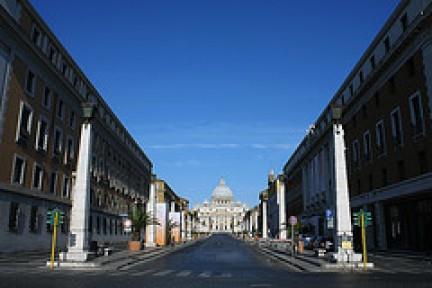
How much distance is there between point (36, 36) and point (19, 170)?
11.0 m

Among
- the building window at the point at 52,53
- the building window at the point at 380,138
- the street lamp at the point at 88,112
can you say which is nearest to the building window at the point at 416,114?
the building window at the point at 380,138

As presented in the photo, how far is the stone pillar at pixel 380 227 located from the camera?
35906mm

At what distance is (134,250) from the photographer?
39.8m

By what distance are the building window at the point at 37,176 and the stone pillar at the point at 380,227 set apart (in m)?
28.9

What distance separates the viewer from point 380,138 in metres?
37.4

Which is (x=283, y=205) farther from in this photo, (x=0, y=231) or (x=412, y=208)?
(x=0, y=231)

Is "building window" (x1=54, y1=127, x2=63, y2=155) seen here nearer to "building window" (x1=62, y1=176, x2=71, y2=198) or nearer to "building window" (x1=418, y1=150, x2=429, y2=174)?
"building window" (x1=62, y1=176, x2=71, y2=198)

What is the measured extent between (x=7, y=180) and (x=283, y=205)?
6948cm

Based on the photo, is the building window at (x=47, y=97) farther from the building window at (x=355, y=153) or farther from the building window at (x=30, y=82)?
the building window at (x=355, y=153)

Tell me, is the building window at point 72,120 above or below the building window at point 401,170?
above

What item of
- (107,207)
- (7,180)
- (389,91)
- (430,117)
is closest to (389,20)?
(389,91)

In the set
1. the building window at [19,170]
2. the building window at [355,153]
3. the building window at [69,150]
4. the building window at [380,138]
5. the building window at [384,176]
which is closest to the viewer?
the building window at [19,170]

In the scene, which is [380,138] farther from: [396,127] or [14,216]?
[14,216]

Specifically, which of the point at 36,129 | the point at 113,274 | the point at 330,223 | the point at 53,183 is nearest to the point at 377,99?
the point at 330,223
